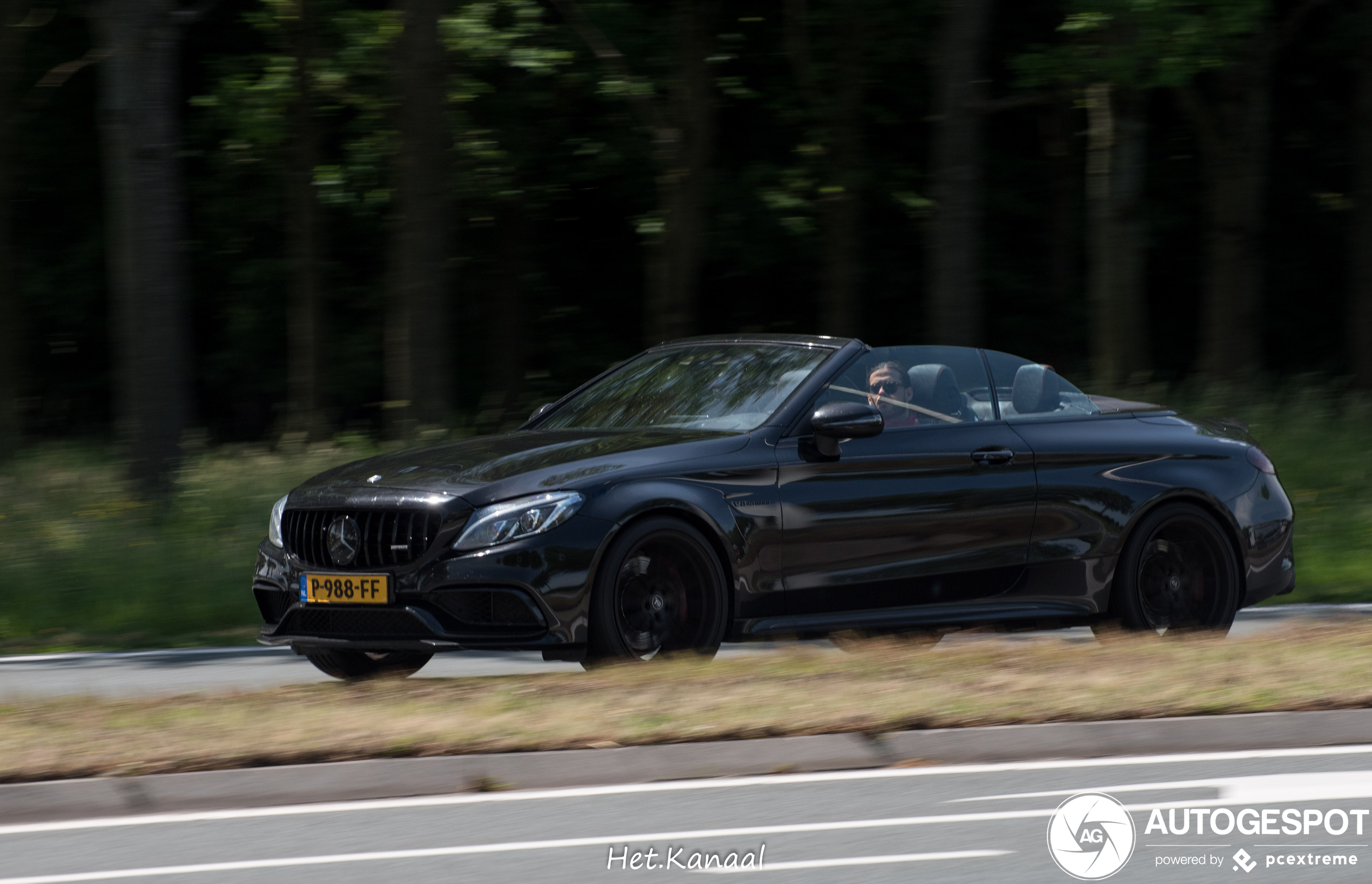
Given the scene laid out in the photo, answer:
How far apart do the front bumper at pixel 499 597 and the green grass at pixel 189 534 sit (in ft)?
12.0

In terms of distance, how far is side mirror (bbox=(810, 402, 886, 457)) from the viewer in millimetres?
8500

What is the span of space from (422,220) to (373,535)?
834cm

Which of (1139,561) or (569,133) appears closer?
(1139,561)

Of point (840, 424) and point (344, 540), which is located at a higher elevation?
point (840, 424)

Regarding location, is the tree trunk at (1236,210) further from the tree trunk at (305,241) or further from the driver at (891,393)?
the driver at (891,393)

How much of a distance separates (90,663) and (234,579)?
2.03 m

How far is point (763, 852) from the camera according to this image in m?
5.54

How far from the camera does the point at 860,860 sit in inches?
216

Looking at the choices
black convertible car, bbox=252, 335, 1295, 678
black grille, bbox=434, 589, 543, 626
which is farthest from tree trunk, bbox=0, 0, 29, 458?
black grille, bbox=434, 589, 543, 626

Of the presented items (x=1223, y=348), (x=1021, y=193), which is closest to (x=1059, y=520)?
(x=1223, y=348)

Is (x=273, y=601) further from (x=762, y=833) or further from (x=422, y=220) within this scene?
(x=422, y=220)

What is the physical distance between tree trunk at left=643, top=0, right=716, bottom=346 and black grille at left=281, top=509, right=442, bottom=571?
502 inches

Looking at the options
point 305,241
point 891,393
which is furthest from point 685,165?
point 891,393

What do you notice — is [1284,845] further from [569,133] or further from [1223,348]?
[569,133]
